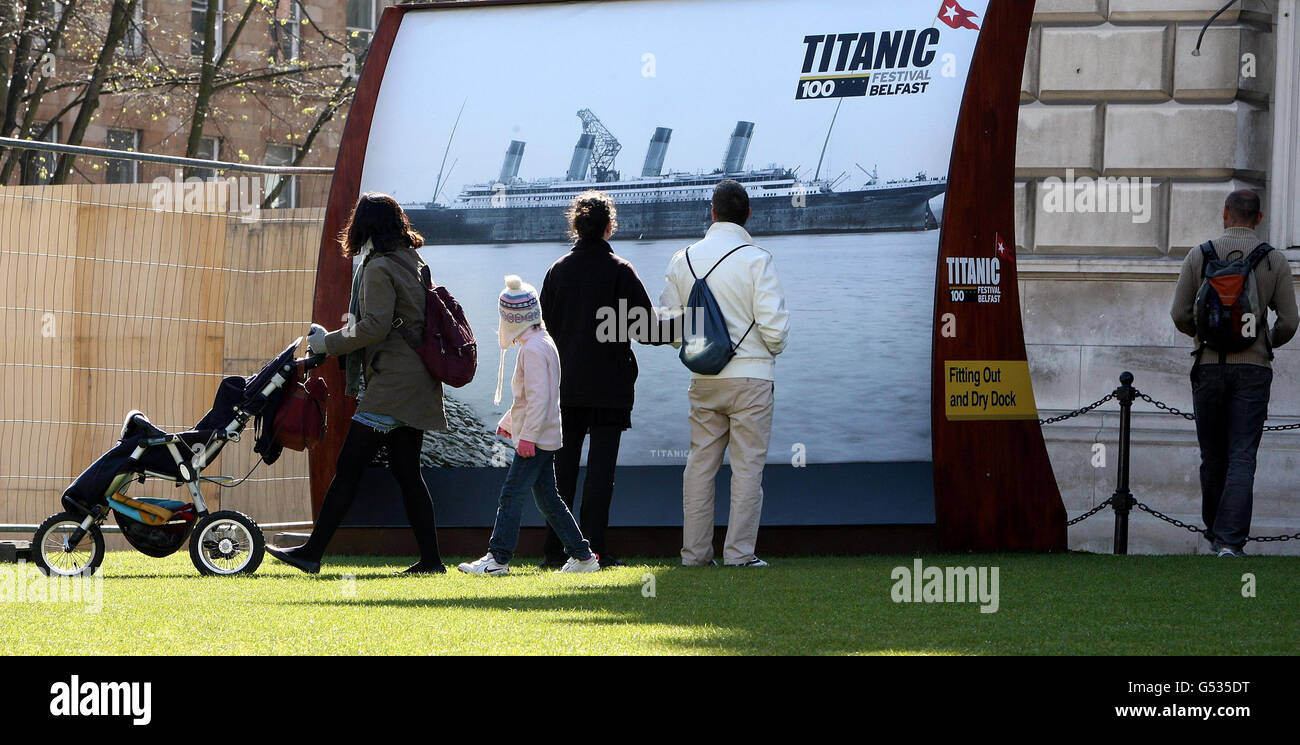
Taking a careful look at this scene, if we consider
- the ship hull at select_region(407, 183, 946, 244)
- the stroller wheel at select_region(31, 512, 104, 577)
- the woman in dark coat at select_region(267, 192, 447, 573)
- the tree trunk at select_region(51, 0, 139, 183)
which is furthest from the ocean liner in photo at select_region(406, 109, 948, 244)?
the tree trunk at select_region(51, 0, 139, 183)

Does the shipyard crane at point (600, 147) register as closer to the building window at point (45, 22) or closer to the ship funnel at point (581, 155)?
the ship funnel at point (581, 155)

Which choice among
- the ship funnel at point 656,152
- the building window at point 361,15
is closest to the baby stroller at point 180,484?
the ship funnel at point 656,152

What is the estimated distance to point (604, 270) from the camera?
8805 mm

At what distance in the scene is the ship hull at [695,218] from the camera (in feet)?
30.0

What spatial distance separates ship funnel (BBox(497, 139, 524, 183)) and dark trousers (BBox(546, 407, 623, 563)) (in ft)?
4.97

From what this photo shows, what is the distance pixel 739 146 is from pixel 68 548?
3935mm

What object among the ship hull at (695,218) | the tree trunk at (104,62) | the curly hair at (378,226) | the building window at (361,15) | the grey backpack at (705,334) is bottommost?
the grey backpack at (705,334)

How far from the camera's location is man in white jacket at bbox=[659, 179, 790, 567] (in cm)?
858

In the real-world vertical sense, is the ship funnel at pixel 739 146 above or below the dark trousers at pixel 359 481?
above

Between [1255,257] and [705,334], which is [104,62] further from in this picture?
[1255,257]

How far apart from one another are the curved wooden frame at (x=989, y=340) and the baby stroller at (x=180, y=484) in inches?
127

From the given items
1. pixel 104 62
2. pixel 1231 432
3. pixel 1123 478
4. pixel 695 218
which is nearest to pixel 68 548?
pixel 695 218
